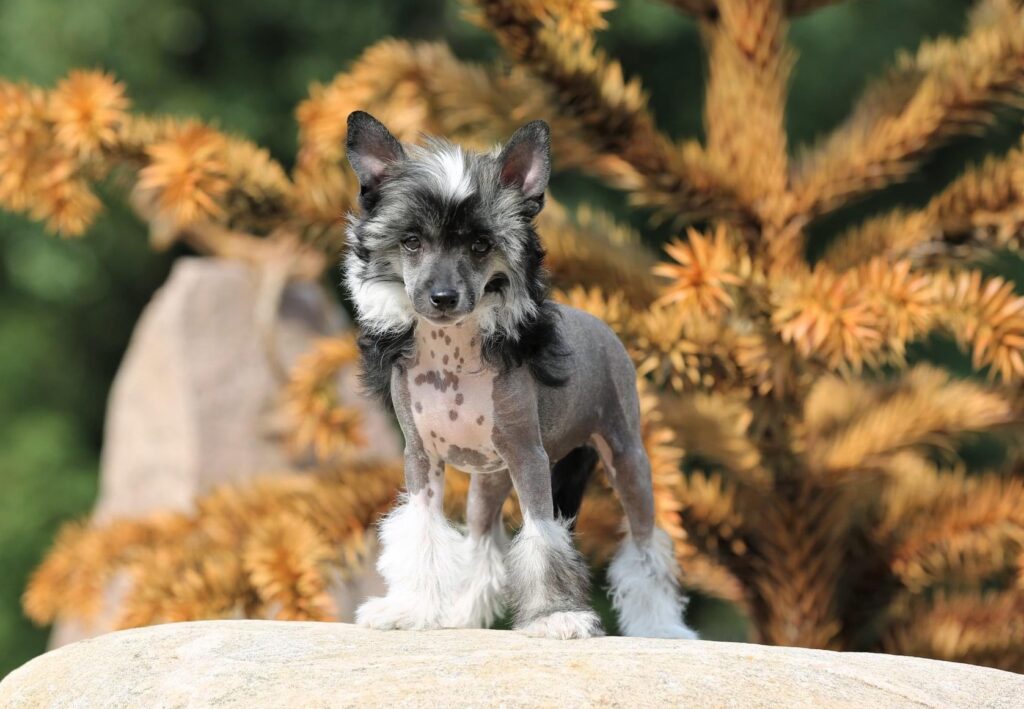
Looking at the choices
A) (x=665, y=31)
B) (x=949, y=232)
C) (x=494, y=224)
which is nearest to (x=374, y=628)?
(x=494, y=224)

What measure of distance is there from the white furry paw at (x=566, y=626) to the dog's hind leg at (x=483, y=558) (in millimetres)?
330

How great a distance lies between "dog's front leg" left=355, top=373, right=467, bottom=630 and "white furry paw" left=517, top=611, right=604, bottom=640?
10.9 inches

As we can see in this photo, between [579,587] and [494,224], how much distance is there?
3.01 ft

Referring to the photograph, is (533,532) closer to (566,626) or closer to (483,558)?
(566,626)

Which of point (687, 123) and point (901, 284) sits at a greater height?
point (687, 123)

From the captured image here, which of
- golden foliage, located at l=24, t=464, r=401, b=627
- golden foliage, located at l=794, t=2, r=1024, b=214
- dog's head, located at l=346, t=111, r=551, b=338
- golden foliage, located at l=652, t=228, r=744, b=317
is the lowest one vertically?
golden foliage, located at l=24, t=464, r=401, b=627

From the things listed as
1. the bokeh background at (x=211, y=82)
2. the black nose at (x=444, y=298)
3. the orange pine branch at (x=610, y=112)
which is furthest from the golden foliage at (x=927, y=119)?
the bokeh background at (x=211, y=82)

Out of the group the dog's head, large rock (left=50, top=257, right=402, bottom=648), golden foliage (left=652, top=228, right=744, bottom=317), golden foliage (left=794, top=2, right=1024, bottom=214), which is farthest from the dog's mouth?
large rock (left=50, top=257, right=402, bottom=648)

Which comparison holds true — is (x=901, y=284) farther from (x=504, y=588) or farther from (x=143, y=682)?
(x=143, y=682)

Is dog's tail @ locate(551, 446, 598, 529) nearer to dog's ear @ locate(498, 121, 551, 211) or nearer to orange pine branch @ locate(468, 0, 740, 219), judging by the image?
dog's ear @ locate(498, 121, 551, 211)

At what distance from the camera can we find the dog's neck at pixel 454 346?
133 inches

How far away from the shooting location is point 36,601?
5.23 meters

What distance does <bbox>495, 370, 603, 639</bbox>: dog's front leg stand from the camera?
338 centimetres

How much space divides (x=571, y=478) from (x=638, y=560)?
0.30 metres
